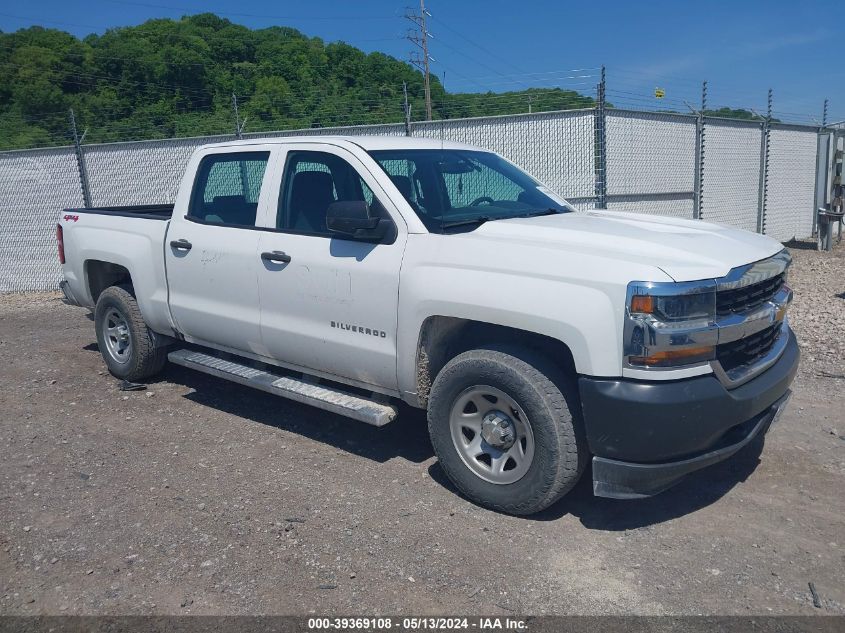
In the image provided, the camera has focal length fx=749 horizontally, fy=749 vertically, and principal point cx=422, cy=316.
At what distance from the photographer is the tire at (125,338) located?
6246mm

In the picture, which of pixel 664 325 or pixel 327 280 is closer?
pixel 664 325

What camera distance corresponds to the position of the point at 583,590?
132 inches

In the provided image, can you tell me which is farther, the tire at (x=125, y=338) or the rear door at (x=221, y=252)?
the tire at (x=125, y=338)

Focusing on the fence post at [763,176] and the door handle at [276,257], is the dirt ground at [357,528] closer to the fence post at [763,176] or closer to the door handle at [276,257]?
the door handle at [276,257]

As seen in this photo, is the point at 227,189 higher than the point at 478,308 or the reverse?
higher

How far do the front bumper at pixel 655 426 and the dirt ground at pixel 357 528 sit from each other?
40 centimetres

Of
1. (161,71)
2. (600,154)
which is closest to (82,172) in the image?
(600,154)

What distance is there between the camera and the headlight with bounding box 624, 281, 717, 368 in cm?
340

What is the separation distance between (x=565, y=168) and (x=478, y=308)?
654cm

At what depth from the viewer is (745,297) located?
12.3 ft

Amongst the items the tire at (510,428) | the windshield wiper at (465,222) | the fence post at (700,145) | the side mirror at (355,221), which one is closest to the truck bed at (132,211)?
the side mirror at (355,221)

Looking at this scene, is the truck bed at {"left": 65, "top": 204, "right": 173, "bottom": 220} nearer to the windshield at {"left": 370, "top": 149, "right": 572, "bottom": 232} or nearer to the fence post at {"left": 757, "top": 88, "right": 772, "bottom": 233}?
the windshield at {"left": 370, "top": 149, "right": 572, "bottom": 232}

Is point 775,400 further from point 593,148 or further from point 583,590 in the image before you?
point 593,148

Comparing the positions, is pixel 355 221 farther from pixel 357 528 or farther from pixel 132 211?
pixel 132 211
